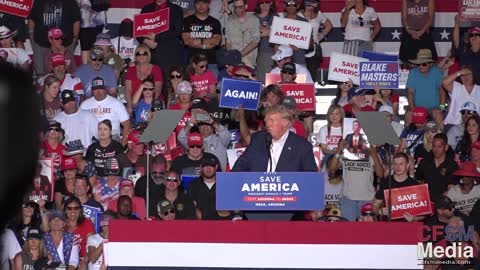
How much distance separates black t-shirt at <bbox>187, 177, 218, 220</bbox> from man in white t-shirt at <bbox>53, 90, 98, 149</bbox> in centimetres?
240

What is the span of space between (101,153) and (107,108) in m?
1.05

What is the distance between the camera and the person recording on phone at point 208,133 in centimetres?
1201

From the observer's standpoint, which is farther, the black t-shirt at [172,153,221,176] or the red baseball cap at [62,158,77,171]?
the red baseball cap at [62,158,77,171]

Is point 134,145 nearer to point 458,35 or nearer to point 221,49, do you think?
point 221,49

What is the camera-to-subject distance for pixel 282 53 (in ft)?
44.7

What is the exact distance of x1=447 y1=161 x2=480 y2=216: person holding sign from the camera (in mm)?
11266

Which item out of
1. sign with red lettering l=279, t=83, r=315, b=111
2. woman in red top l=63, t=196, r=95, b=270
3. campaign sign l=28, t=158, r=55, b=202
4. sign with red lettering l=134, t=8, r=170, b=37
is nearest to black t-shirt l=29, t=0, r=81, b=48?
sign with red lettering l=134, t=8, r=170, b=37

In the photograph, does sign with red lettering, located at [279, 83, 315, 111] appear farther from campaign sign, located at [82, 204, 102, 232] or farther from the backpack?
the backpack

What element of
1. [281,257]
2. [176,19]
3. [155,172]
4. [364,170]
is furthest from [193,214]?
[176,19]

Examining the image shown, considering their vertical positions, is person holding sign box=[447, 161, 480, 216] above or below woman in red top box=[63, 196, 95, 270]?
above

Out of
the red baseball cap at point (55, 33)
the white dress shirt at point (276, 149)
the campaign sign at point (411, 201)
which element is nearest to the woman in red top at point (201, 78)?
the red baseball cap at point (55, 33)

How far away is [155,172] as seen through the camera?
1137cm

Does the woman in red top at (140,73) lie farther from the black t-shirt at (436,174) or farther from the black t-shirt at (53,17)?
the black t-shirt at (436,174)

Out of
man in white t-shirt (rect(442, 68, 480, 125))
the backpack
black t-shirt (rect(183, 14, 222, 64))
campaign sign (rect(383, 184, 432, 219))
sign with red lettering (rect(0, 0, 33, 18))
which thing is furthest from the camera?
the backpack
